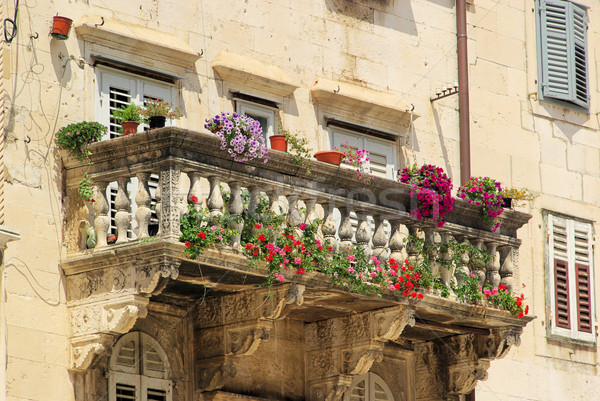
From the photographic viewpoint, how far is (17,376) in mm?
14633

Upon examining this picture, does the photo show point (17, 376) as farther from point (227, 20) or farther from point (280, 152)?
point (227, 20)

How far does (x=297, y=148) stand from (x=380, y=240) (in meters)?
1.36

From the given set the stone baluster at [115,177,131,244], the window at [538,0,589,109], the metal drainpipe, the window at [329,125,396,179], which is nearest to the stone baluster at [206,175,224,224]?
the stone baluster at [115,177,131,244]

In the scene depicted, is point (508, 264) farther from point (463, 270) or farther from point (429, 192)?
point (429, 192)

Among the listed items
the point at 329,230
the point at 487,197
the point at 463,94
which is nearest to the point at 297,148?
the point at 329,230

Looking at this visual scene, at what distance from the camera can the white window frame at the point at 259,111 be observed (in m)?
17.4

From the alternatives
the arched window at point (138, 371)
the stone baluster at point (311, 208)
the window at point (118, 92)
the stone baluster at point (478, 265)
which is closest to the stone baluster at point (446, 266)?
the stone baluster at point (478, 265)

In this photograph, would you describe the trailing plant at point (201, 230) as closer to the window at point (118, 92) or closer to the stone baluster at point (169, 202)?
the stone baluster at point (169, 202)

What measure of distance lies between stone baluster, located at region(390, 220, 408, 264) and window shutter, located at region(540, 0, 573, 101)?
498 centimetres

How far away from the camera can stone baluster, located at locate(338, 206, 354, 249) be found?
16000mm

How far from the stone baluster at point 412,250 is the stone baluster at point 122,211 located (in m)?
3.42

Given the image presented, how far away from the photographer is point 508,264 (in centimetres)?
1758

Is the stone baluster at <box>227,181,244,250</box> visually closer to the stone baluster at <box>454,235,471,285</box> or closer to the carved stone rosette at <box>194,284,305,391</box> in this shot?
the carved stone rosette at <box>194,284,305,391</box>

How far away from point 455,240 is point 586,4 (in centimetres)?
598
